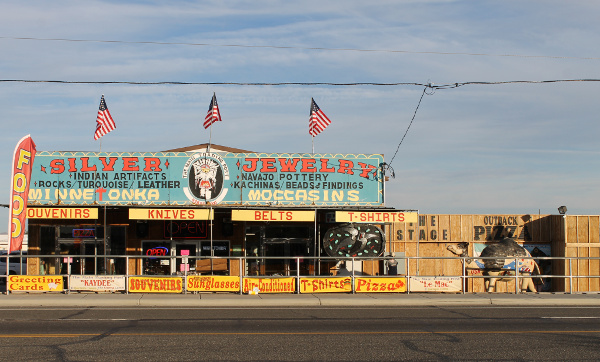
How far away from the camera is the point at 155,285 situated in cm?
2114

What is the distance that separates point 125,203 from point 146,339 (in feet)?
44.2

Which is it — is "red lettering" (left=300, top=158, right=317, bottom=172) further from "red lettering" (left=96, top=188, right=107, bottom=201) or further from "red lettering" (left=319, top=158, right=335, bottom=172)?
"red lettering" (left=96, top=188, right=107, bottom=201)

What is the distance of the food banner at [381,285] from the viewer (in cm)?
2180

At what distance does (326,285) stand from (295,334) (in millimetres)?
8762

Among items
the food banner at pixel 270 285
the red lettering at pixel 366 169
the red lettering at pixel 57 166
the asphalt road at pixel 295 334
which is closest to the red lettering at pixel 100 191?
the red lettering at pixel 57 166

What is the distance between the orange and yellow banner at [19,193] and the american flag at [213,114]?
6641 mm

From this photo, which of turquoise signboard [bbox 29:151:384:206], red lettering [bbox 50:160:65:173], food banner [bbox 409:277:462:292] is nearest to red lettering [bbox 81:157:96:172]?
turquoise signboard [bbox 29:151:384:206]

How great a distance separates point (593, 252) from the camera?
30.8m

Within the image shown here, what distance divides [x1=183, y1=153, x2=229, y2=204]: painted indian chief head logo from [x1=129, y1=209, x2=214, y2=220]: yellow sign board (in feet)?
5.57

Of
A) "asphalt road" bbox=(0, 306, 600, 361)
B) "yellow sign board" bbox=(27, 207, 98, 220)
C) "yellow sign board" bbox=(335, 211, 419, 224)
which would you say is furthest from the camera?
"yellow sign board" bbox=(335, 211, 419, 224)

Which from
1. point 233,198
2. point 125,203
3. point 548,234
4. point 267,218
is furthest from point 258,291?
point 548,234

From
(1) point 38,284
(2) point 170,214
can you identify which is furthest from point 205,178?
(1) point 38,284

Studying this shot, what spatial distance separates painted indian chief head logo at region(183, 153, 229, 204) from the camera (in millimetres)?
25269

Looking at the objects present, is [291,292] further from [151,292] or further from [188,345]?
[188,345]
